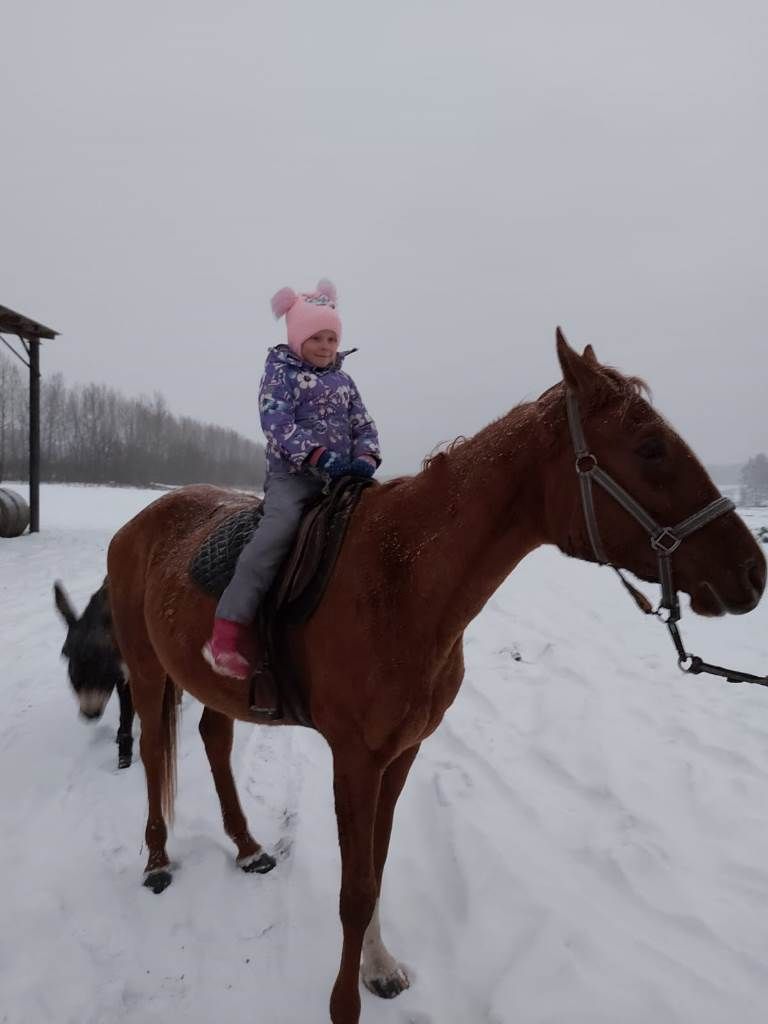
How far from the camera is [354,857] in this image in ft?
6.56

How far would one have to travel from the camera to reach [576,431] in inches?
64.8

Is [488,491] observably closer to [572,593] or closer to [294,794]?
[294,794]

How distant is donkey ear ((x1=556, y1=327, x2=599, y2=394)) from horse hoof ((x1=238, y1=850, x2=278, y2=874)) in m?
2.86

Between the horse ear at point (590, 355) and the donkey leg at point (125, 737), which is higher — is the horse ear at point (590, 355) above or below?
above

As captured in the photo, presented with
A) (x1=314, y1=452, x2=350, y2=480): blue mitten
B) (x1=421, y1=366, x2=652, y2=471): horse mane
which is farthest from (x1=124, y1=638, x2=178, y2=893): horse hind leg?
(x1=421, y1=366, x2=652, y2=471): horse mane

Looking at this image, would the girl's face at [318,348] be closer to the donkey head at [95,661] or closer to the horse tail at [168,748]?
the horse tail at [168,748]

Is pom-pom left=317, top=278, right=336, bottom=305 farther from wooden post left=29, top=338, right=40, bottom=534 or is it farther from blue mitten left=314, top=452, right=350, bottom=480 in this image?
wooden post left=29, top=338, right=40, bottom=534

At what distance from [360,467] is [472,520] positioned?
2.43 ft

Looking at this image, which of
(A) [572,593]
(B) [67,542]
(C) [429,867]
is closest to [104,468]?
(B) [67,542]

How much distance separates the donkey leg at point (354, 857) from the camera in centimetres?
197

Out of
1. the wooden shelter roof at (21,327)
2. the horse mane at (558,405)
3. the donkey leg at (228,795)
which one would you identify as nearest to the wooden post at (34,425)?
the wooden shelter roof at (21,327)

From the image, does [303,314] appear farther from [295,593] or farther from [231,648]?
[231,648]

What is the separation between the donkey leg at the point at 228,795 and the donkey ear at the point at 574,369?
8.53ft

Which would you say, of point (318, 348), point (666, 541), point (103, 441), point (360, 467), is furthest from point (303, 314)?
point (103, 441)
